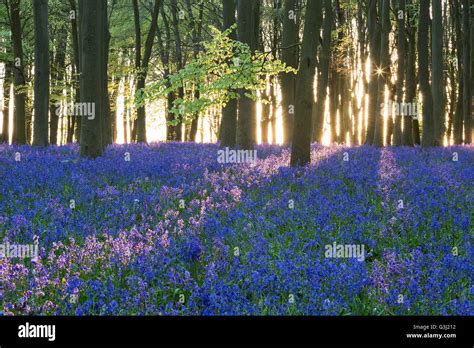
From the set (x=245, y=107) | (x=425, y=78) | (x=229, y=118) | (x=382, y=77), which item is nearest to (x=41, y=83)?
(x=229, y=118)

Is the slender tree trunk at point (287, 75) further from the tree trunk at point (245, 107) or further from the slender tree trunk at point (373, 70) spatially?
the slender tree trunk at point (373, 70)

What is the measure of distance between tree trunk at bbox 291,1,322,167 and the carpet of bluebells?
3.81ft

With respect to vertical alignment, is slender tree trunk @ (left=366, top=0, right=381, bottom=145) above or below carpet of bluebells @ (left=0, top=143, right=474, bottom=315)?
above

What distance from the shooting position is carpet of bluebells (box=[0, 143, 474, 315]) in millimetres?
4148

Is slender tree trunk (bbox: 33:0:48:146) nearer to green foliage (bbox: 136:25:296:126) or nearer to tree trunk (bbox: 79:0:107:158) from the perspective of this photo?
tree trunk (bbox: 79:0:107:158)

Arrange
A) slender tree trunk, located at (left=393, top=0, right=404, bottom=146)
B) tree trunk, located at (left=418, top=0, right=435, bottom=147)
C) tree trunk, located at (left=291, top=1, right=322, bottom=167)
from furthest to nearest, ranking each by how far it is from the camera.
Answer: slender tree trunk, located at (left=393, top=0, right=404, bottom=146) → tree trunk, located at (left=418, top=0, right=435, bottom=147) → tree trunk, located at (left=291, top=1, right=322, bottom=167)

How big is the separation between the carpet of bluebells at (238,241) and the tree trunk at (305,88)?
1.16 m

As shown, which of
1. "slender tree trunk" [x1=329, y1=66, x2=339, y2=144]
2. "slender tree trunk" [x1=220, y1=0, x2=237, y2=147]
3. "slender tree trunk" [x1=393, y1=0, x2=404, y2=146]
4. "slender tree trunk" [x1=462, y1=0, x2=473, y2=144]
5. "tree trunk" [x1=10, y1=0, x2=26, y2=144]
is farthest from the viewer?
"slender tree trunk" [x1=329, y1=66, x2=339, y2=144]

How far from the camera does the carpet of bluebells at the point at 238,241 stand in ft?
13.6

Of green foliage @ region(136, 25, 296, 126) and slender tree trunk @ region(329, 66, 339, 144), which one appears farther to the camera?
slender tree trunk @ region(329, 66, 339, 144)

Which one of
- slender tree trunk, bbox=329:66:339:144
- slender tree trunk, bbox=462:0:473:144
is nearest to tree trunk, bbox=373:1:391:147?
slender tree trunk, bbox=462:0:473:144

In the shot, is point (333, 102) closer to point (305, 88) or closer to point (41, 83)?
point (41, 83)

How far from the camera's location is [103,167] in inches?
468

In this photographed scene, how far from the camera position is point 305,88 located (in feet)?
40.3
